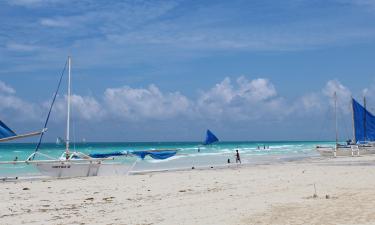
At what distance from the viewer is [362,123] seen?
61906mm

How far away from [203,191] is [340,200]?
5.63m

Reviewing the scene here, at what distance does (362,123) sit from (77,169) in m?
44.7

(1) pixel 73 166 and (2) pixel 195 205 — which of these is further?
(1) pixel 73 166

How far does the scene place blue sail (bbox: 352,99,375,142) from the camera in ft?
201

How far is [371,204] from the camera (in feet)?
39.8

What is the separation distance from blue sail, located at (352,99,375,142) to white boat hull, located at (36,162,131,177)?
4070 centimetres

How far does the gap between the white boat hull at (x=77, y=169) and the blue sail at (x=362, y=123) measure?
40700 mm

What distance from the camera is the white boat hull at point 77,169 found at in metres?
27.4

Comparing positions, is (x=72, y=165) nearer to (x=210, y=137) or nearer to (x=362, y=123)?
(x=362, y=123)

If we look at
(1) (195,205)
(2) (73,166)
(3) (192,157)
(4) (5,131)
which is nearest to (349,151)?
(3) (192,157)

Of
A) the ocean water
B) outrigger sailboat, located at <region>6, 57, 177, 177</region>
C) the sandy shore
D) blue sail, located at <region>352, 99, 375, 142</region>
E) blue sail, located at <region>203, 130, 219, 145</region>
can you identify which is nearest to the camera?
the sandy shore

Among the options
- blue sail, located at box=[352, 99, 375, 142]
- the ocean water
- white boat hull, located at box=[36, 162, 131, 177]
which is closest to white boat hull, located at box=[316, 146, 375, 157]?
the ocean water

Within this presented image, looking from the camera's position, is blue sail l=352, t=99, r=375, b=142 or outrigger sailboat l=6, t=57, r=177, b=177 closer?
outrigger sailboat l=6, t=57, r=177, b=177

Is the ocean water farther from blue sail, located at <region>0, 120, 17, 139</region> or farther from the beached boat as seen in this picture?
blue sail, located at <region>0, 120, 17, 139</region>
